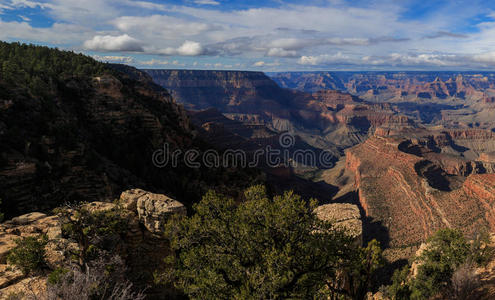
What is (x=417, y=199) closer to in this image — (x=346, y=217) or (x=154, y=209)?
(x=346, y=217)

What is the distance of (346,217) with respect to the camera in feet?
92.3

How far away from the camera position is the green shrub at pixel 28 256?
1367cm

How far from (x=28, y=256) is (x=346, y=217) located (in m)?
27.1

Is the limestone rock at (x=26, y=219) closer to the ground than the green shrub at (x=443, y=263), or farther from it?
farther from it

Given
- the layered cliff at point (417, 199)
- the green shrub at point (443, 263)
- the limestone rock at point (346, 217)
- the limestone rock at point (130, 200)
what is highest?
the limestone rock at point (130, 200)

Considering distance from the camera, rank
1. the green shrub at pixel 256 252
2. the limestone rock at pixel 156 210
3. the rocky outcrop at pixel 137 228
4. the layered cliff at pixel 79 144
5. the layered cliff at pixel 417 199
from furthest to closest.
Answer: the layered cliff at pixel 417 199 → the layered cliff at pixel 79 144 → the limestone rock at pixel 156 210 → the rocky outcrop at pixel 137 228 → the green shrub at pixel 256 252

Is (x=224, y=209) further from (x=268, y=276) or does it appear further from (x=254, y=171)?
(x=254, y=171)

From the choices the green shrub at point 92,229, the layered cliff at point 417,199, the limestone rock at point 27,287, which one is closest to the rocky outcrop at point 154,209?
the green shrub at point 92,229

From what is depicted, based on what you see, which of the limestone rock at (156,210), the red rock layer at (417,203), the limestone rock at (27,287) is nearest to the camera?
the limestone rock at (27,287)

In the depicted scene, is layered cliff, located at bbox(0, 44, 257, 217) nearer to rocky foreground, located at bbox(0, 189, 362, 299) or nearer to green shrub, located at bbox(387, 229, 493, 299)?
rocky foreground, located at bbox(0, 189, 362, 299)

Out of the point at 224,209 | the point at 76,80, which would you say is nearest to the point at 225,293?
the point at 224,209

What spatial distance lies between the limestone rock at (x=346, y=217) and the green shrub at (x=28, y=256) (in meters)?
21.5

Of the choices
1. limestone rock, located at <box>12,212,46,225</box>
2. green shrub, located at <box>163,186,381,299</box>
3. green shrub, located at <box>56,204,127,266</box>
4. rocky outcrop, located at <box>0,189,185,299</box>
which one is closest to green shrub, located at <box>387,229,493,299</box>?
green shrub, located at <box>163,186,381,299</box>

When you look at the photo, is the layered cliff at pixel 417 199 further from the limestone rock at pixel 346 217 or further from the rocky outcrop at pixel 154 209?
the rocky outcrop at pixel 154 209
